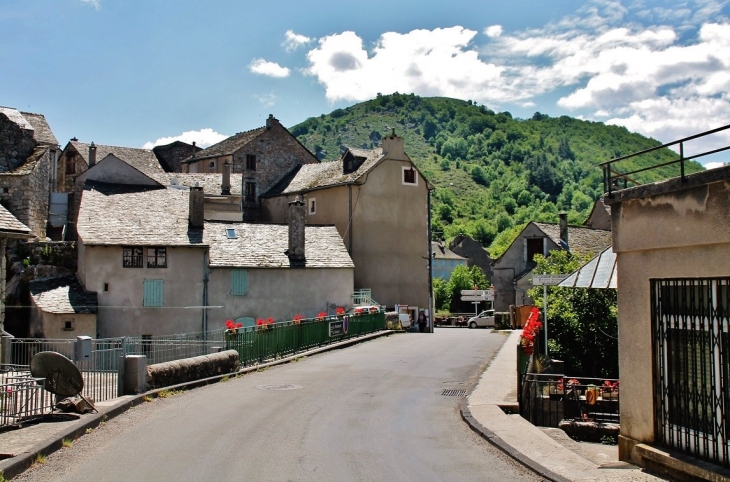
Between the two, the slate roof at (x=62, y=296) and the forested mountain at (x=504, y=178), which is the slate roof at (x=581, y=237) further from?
the forested mountain at (x=504, y=178)

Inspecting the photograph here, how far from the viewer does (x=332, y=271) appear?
1531 inches

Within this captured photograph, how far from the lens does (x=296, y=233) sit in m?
38.1

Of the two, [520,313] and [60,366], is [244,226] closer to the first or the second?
[520,313]

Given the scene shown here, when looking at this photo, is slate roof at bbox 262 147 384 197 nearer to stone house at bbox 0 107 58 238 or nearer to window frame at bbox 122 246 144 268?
window frame at bbox 122 246 144 268

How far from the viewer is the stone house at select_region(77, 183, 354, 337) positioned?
110ft

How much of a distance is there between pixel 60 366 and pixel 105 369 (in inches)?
126

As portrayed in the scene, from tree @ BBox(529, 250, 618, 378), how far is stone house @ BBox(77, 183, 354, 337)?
44.9ft

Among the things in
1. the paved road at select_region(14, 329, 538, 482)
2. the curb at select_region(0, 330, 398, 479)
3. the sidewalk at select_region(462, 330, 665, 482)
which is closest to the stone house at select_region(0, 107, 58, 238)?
the curb at select_region(0, 330, 398, 479)

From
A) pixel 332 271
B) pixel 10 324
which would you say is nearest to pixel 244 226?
pixel 332 271

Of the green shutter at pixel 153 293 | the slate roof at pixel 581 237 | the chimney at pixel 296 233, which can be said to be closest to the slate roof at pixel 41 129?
the green shutter at pixel 153 293

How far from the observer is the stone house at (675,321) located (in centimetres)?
830

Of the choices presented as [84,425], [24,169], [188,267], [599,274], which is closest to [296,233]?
[188,267]

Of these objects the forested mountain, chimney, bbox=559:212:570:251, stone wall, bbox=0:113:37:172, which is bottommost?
chimney, bbox=559:212:570:251

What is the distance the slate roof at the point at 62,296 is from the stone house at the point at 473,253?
249 ft
